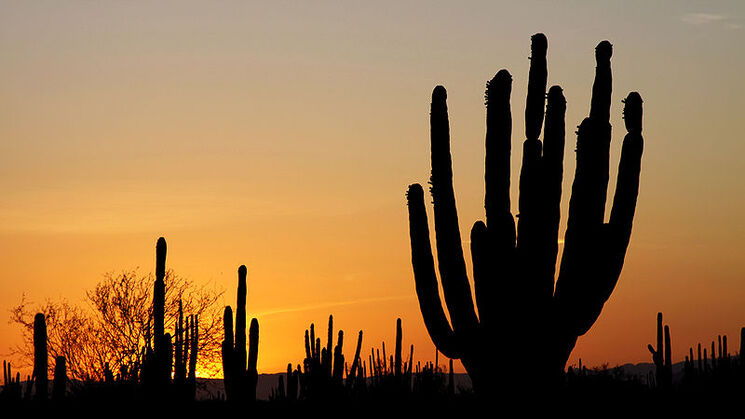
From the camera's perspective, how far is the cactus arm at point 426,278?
43.3ft

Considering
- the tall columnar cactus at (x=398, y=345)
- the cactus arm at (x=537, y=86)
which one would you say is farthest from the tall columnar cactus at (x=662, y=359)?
the cactus arm at (x=537, y=86)

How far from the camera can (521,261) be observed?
12.6 meters

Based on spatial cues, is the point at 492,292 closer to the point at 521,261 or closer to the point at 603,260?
the point at 521,261

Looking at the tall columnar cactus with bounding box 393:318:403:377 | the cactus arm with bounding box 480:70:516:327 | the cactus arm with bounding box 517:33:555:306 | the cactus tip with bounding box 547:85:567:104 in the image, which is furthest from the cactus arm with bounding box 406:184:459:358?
the tall columnar cactus with bounding box 393:318:403:377

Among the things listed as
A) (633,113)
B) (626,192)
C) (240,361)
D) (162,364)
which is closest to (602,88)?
(633,113)

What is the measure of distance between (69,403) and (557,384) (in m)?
9.16

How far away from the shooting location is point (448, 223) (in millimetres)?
12883

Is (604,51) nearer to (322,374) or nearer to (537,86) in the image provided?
(537,86)

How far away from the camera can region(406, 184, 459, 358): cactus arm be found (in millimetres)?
13195

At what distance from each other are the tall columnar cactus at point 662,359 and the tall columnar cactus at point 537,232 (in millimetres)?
9285

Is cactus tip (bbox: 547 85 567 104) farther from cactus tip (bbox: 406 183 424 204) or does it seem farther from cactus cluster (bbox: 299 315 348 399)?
cactus cluster (bbox: 299 315 348 399)

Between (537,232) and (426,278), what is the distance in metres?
1.61

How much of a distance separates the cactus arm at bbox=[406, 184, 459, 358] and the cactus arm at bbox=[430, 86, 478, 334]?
0.96 ft

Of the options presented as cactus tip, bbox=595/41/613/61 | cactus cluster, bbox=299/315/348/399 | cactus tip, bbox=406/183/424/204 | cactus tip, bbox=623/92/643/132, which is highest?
cactus tip, bbox=595/41/613/61
